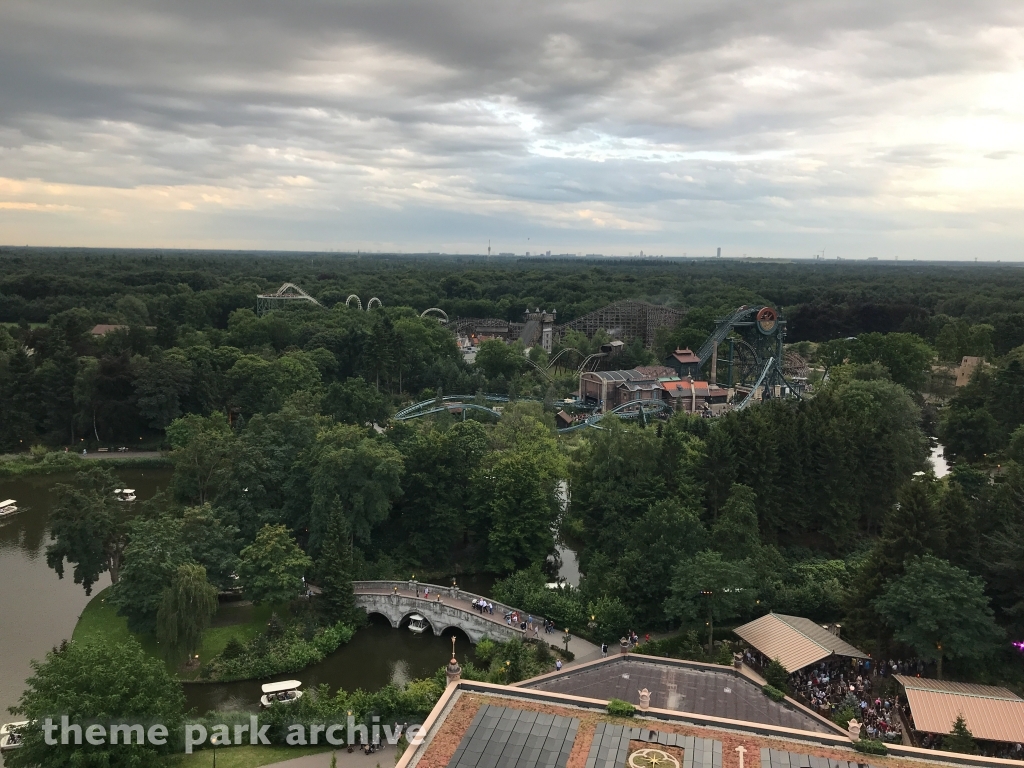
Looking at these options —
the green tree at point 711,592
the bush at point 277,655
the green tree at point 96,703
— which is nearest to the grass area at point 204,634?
the bush at point 277,655

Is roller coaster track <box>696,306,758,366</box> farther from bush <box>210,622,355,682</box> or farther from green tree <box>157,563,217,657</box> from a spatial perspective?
green tree <box>157,563,217,657</box>

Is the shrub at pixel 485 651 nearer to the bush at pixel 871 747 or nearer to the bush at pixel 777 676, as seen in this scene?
the bush at pixel 777 676

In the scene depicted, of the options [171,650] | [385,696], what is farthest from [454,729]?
[171,650]

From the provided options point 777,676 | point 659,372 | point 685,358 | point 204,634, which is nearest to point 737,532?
point 777,676

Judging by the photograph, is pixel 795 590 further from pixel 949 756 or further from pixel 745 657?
pixel 949 756

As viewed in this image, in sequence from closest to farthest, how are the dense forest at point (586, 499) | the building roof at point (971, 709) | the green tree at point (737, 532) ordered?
1. the building roof at point (971, 709)
2. the dense forest at point (586, 499)
3. the green tree at point (737, 532)

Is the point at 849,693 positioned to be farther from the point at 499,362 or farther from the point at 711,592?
the point at 499,362
